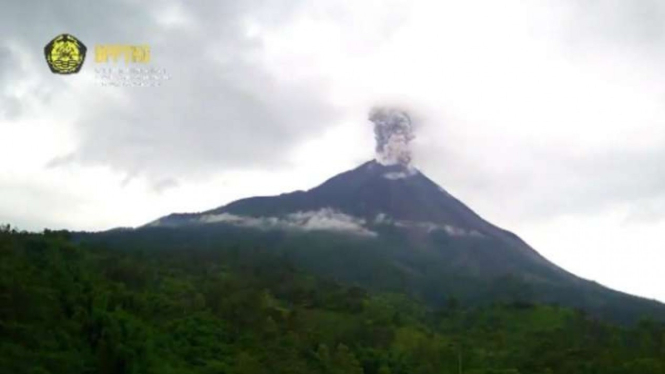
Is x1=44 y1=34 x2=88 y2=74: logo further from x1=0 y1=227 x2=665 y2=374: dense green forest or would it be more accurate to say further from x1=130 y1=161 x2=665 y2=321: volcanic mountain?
x1=130 y1=161 x2=665 y2=321: volcanic mountain

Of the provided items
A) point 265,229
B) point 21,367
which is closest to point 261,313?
point 21,367

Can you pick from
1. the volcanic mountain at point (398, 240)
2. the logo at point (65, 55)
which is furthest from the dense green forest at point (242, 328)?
the volcanic mountain at point (398, 240)

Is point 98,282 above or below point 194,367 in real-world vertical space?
above

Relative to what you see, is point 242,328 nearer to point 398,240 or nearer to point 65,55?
point 65,55

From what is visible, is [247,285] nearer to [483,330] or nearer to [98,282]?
[483,330]

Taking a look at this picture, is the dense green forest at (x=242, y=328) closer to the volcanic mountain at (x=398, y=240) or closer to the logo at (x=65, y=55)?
the logo at (x=65, y=55)
